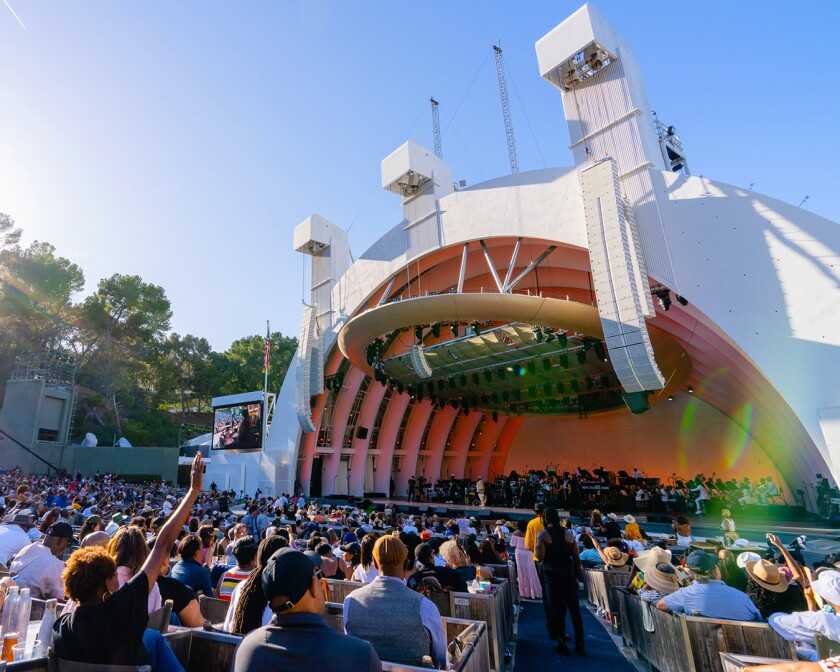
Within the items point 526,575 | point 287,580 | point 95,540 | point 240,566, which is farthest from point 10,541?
point 526,575

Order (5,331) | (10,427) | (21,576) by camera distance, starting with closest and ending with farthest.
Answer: (21,576), (10,427), (5,331)

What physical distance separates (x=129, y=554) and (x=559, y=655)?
4758 millimetres

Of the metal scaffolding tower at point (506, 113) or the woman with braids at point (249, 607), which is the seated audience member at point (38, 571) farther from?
the metal scaffolding tower at point (506, 113)

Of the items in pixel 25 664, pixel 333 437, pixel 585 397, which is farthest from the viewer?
pixel 585 397

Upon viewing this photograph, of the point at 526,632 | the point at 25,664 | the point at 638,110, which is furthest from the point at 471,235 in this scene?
the point at 25,664

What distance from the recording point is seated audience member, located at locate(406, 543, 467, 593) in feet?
15.2

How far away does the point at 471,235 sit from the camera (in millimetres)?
17516

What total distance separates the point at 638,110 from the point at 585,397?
1734cm

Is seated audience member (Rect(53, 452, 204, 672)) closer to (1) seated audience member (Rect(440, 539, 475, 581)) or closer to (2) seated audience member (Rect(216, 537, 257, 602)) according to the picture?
(2) seated audience member (Rect(216, 537, 257, 602))

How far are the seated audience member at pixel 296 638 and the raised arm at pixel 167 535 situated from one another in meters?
0.75

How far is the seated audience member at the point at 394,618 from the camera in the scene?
8.65 feet

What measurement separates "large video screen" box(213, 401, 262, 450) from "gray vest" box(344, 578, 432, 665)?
26610mm

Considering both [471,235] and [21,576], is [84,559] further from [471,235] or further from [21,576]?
[471,235]

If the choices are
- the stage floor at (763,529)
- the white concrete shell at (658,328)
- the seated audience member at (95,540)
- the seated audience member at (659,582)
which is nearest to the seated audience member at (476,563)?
the seated audience member at (659,582)
